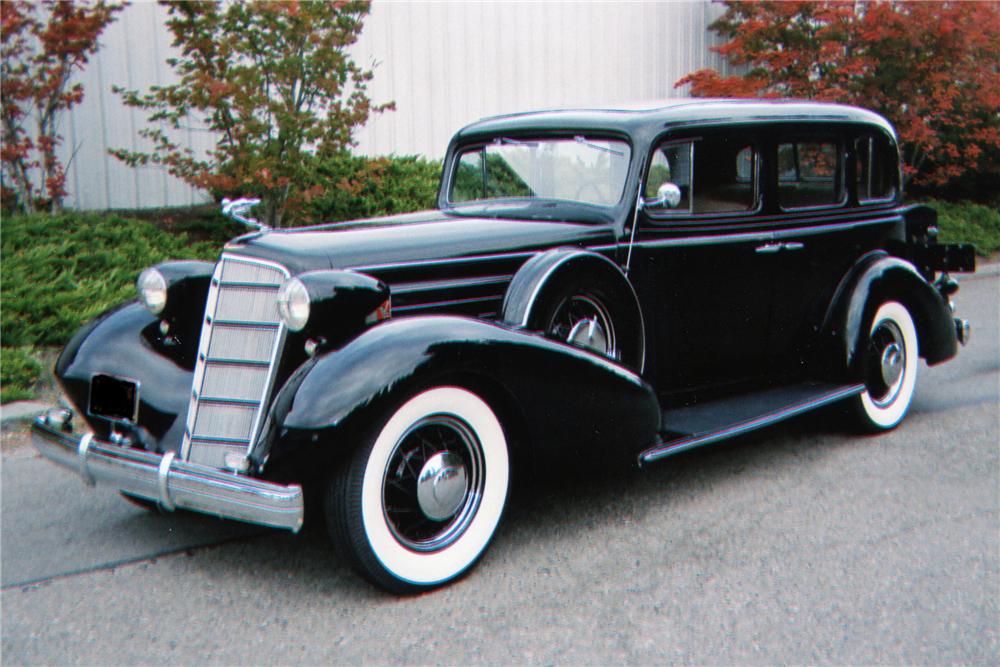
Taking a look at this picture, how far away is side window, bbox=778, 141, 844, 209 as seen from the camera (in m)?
4.65

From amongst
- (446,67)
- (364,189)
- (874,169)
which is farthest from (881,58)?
(874,169)

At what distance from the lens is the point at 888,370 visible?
4.93 metres

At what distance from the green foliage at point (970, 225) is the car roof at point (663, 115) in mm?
7511

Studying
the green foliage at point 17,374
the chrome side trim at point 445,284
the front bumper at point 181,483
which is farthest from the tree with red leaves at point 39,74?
the chrome side trim at point 445,284

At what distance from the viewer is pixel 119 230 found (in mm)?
7688

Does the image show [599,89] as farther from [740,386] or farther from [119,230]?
[740,386]

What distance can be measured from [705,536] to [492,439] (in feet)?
3.17

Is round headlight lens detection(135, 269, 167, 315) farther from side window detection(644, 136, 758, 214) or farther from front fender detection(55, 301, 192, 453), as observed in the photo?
side window detection(644, 136, 758, 214)

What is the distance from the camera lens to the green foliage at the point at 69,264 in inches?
239

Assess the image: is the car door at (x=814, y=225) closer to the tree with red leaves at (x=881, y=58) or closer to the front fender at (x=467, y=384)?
the front fender at (x=467, y=384)

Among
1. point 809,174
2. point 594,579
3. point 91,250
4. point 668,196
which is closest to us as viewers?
point 594,579

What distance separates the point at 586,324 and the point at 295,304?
1224 mm

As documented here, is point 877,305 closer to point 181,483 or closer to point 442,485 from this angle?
point 442,485

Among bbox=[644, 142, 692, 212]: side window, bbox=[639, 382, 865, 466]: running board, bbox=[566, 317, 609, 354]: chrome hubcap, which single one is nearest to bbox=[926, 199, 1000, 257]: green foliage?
bbox=[639, 382, 865, 466]: running board
